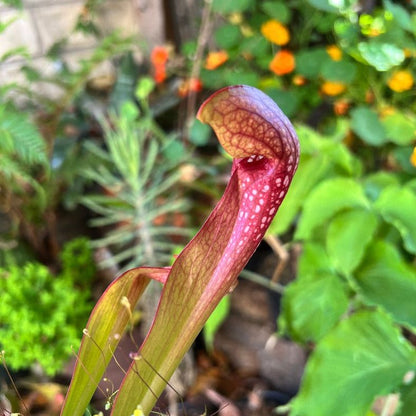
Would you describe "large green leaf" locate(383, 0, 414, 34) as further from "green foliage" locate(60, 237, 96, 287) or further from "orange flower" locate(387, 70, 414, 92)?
"green foliage" locate(60, 237, 96, 287)

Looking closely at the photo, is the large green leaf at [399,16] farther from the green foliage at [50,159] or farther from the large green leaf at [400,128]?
the green foliage at [50,159]

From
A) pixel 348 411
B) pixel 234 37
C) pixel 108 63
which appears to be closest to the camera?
pixel 348 411

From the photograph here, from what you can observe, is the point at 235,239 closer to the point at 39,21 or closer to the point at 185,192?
the point at 185,192

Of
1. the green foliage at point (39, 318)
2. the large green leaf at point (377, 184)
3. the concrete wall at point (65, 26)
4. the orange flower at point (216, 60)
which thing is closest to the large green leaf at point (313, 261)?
the large green leaf at point (377, 184)

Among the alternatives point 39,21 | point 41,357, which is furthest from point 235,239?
point 39,21

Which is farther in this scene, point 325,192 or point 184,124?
point 184,124

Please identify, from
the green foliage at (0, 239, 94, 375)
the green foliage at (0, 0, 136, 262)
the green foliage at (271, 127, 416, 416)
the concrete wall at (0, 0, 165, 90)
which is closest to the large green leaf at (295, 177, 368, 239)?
the green foliage at (271, 127, 416, 416)

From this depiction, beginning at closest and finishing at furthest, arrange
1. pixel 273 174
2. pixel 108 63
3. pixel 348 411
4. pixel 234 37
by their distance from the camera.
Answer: pixel 273 174 < pixel 348 411 < pixel 234 37 < pixel 108 63
